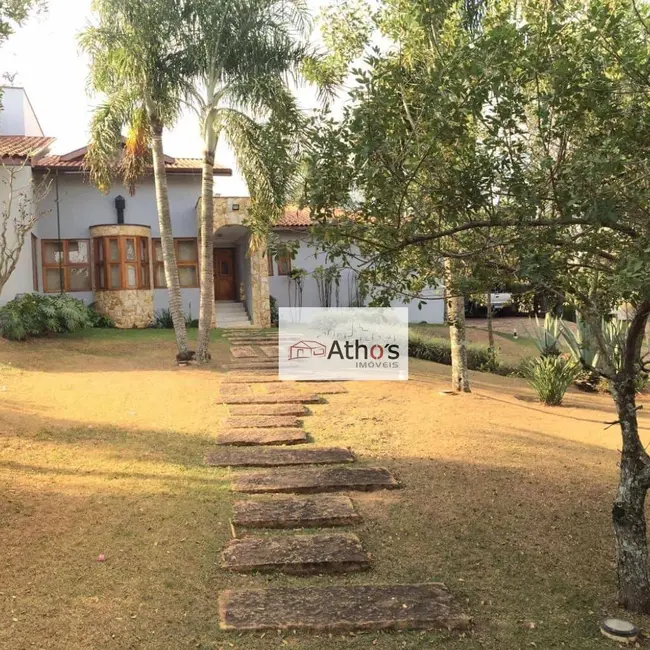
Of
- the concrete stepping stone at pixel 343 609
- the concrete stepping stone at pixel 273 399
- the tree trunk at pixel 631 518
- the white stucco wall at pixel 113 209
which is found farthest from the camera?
the white stucco wall at pixel 113 209

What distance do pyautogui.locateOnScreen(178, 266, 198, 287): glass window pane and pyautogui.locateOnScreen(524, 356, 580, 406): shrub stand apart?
12798mm

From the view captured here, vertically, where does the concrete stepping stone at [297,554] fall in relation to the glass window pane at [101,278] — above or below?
below

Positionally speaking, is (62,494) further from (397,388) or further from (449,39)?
(397,388)

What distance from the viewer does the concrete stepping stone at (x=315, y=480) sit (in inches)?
218

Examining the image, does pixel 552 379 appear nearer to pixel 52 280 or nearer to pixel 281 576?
pixel 281 576

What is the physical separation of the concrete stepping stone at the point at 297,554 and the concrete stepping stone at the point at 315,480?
930 millimetres

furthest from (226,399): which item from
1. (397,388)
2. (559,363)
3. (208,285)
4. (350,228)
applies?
(350,228)

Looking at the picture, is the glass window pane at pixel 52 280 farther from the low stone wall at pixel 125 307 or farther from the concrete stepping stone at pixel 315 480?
the concrete stepping stone at pixel 315 480

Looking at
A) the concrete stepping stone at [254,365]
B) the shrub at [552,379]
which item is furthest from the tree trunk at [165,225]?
the shrub at [552,379]

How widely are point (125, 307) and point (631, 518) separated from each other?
1687 cm

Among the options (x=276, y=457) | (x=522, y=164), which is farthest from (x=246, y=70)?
(x=522, y=164)

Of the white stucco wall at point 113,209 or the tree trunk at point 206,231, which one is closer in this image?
the tree trunk at point 206,231

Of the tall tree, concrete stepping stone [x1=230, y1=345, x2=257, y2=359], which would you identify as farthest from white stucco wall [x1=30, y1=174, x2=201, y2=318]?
the tall tree

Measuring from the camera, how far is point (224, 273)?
77.2ft
